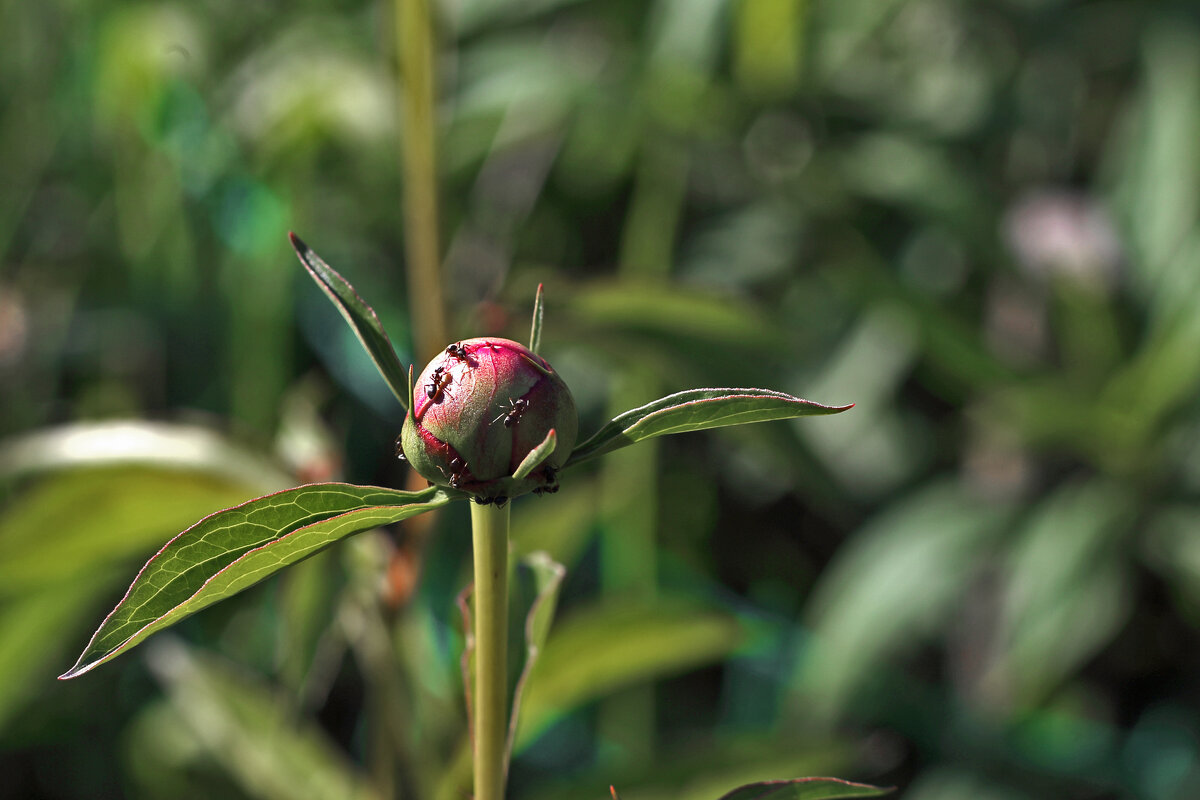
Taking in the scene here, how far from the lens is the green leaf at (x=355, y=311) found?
0.25 meters

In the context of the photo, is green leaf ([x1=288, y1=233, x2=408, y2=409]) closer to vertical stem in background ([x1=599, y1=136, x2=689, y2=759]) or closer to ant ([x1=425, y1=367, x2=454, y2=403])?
ant ([x1=425, y1=367, x2=454, y2=403])

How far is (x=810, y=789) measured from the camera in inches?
9.7

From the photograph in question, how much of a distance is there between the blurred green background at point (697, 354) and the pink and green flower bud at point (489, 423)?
35cm

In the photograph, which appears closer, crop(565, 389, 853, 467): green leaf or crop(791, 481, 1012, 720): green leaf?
crop(565, 389, 853, 467): green leaf

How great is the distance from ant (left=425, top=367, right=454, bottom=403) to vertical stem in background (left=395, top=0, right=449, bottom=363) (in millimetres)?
323

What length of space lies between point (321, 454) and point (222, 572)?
0.39 meters

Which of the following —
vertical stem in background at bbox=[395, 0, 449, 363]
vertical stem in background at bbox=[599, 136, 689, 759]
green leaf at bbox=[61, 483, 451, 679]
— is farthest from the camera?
vertical stem in background at bbox=[599, 136, 689, 759]

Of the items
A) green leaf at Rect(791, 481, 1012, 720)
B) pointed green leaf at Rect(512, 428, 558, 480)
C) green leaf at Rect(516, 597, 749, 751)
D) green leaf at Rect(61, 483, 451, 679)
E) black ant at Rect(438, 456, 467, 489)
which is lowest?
green leaf at Rect(791, 481, 1012, 720)

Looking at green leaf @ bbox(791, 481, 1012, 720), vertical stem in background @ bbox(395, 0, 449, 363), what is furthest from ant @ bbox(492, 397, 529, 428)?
green leaf @ bbox(791, 481, 1012, 720)

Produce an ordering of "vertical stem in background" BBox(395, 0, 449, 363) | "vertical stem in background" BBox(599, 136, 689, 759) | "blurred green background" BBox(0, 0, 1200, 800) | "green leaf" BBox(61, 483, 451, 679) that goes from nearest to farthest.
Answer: "green leaf" BBox(61, 483, 451, 679), "vertical stem in background" BBox(395, 0, 449, 363), "blurred green background" BBox(0, 0, 1200, 800), "vertical stem in background" BBox(599, 136, 689, 759)

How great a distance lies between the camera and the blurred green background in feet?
2.27

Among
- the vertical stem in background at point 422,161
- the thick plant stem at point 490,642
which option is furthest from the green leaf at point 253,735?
the thick plant stem at point 490,642

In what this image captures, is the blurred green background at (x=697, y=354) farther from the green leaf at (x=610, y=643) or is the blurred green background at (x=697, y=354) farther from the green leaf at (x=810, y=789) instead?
the green leaf at (x=810, y=789)

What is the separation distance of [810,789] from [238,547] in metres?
0.14
